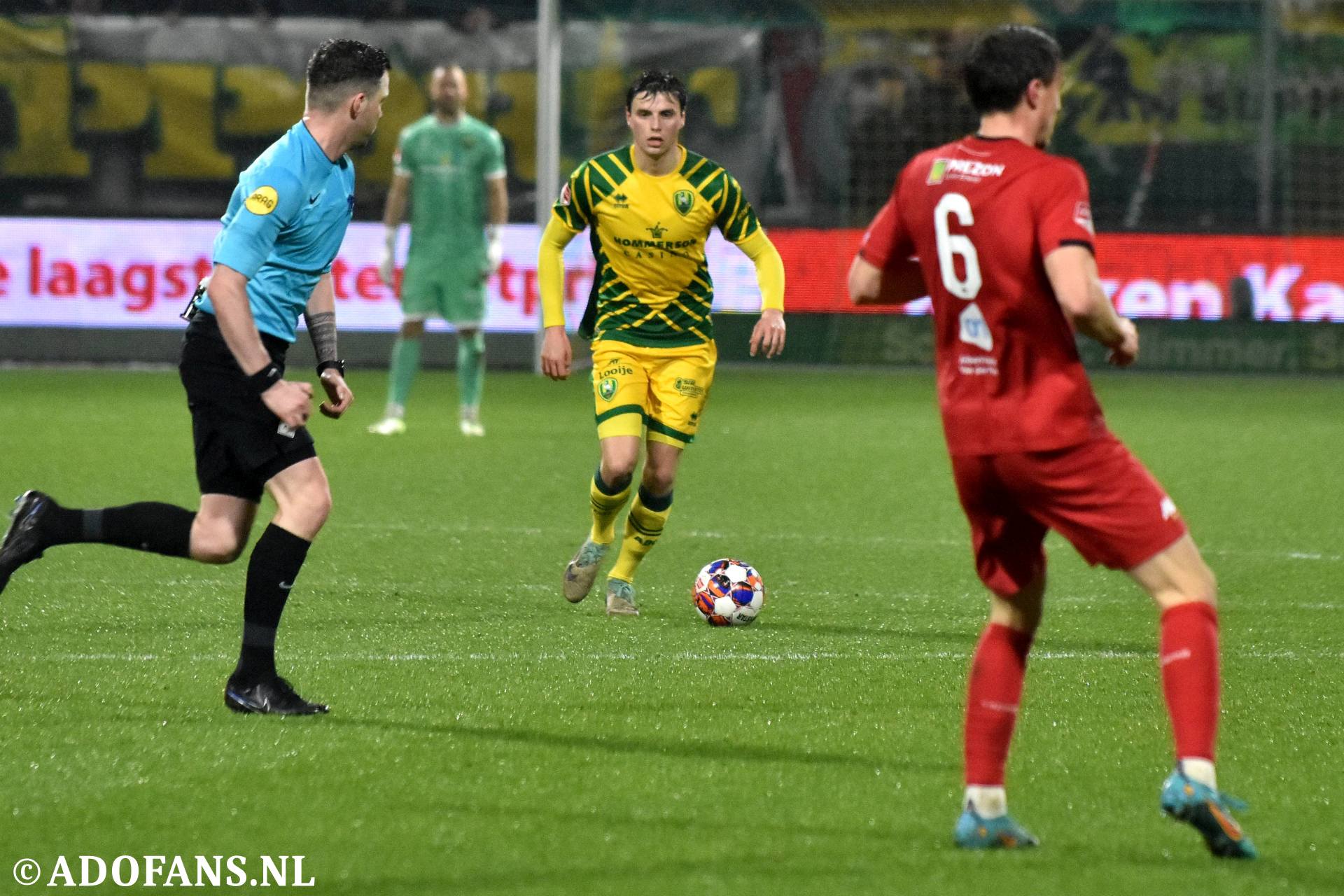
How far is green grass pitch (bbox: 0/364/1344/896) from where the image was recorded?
4141mm

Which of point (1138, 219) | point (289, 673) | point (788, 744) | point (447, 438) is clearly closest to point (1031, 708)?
point (788, 744)

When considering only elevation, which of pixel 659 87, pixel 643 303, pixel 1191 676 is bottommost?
pixel 1191 676

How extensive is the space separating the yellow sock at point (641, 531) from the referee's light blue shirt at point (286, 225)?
1.96 metres

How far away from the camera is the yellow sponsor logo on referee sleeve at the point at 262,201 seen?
206 inches

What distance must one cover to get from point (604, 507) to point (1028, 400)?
11.3 feet

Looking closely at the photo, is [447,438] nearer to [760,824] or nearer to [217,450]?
[217,450]

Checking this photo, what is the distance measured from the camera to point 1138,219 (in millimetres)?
19234

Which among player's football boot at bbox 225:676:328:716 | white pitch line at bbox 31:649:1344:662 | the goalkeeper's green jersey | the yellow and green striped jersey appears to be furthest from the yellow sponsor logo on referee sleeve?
the goalkeeper's green jersey

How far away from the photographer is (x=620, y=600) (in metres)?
7.26

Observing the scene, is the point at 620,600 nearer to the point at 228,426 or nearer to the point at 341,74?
the point at 228,426

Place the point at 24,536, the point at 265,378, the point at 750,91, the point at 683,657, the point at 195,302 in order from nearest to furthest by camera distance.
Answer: the point at 265,378 < the point at 195,302 < the point at 24,536 < the point at 683,657 < the point at 750,91

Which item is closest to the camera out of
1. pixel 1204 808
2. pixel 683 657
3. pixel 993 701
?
pixel 1204 808

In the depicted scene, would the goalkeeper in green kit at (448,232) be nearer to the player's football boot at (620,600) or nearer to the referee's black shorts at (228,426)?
the player's football boot at (620,600)

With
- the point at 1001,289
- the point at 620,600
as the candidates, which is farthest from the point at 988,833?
the point at 620,600
